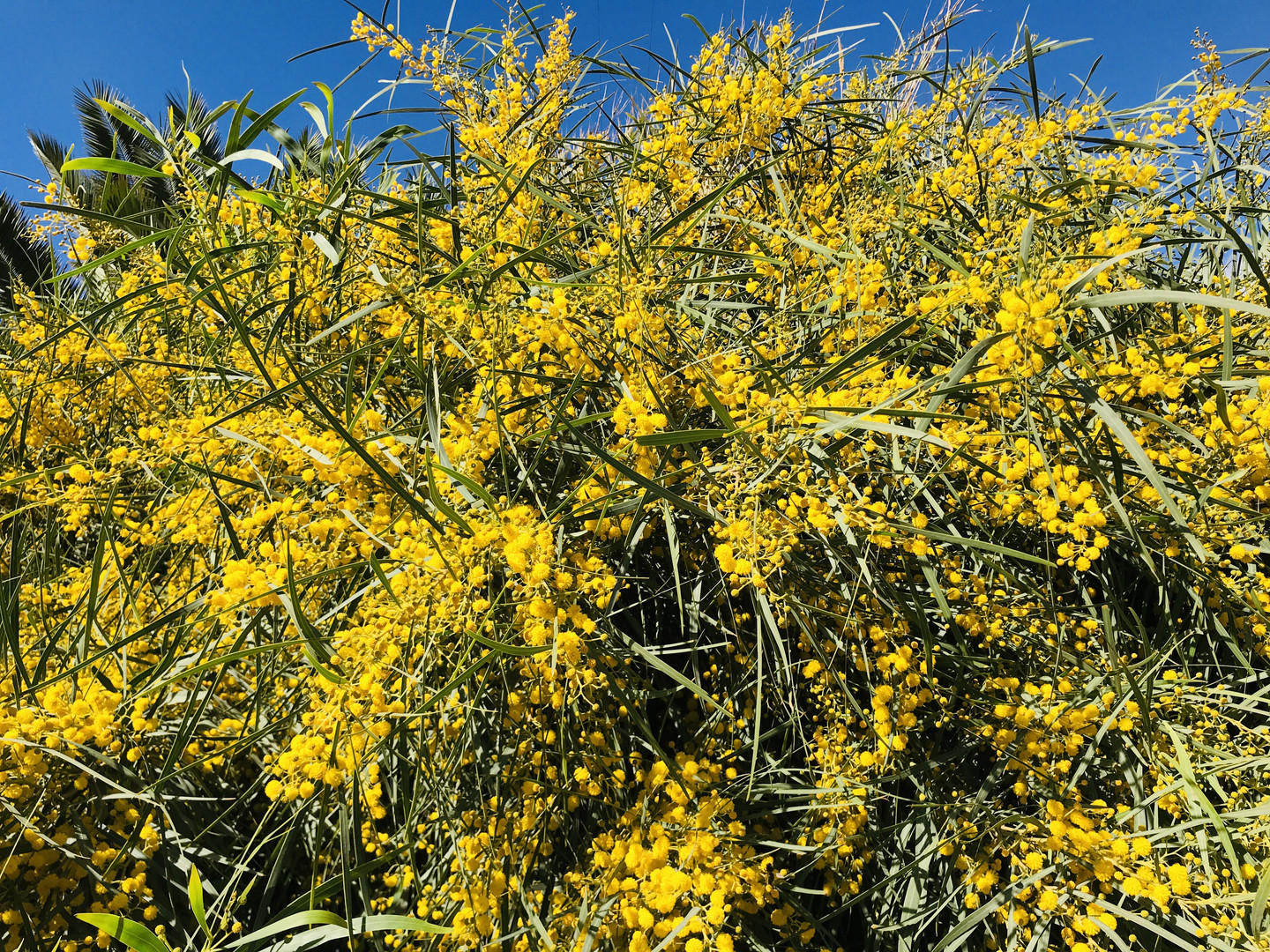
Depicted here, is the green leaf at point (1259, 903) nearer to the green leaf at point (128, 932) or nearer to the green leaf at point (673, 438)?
the green leaf at point (673, 438)

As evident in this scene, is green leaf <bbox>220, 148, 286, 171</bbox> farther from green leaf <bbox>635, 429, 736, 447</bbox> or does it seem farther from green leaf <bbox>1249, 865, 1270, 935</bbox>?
green leaf <bbox>1249, 865, 1270, 935</bbox>

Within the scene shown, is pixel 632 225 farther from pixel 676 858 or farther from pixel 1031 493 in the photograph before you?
pixel 676 858

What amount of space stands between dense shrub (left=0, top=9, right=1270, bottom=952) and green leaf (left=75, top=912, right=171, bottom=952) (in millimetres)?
64

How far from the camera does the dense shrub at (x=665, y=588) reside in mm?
1073

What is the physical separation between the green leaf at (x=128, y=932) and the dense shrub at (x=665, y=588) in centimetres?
6

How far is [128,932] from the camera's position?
927 millimetres

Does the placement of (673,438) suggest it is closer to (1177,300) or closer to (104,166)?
(1177,300)

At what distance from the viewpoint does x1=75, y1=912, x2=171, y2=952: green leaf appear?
907 mm

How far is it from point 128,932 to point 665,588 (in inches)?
37.6

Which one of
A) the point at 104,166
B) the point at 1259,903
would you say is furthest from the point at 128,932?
the point at 1259,903

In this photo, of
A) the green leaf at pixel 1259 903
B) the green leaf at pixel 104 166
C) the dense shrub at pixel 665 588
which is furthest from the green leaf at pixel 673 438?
the green leaf at pixel 1259 903

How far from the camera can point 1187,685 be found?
1.31 m

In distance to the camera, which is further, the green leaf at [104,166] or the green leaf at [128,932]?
the green leaf at [104,166]

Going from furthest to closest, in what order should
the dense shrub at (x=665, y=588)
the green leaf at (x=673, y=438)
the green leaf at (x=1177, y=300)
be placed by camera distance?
1. the dense shrub at (x=665, y=588)
2. the green leaf at (x=673, y=438)
3. the green leaf at (x=1177, y=300)
